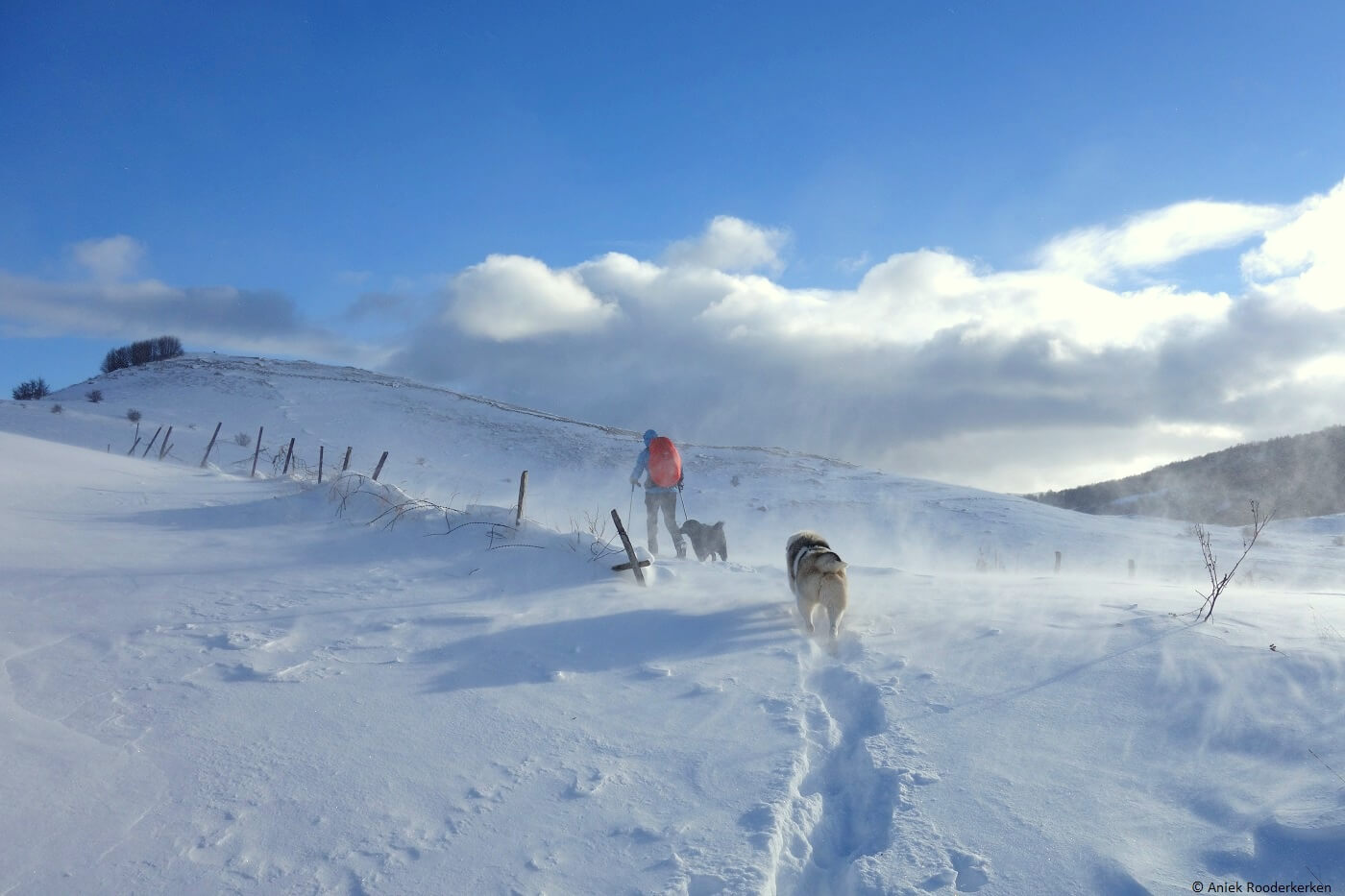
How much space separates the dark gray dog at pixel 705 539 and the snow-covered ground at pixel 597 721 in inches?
121

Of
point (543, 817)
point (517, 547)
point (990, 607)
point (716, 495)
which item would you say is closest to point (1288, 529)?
point (716, 495)

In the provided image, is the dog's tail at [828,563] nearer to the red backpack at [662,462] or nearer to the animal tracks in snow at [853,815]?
the animal tracks in snow at [853,815]

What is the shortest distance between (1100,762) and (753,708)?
1943 mm

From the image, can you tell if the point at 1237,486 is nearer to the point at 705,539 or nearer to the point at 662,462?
the point at 705,539

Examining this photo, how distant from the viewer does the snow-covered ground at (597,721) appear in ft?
10.4

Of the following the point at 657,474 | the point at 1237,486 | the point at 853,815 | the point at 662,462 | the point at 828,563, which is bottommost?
the point at 853,815

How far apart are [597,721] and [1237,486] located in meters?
53.4

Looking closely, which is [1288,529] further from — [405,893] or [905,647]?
[405,893]

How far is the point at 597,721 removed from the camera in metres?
4.60

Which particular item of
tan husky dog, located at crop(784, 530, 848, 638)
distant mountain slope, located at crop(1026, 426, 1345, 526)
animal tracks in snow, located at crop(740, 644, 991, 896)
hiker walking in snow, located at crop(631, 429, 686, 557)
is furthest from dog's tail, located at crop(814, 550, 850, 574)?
distant mountain slope, located at crop(1026, 426, 1345, 526)

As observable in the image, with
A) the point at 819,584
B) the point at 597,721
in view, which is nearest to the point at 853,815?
the point at 597,721

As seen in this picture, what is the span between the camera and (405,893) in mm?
2971

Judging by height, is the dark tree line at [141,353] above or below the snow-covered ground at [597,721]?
above

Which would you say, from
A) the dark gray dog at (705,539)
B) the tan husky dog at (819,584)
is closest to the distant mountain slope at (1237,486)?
the dark gray dog at (705,539)
